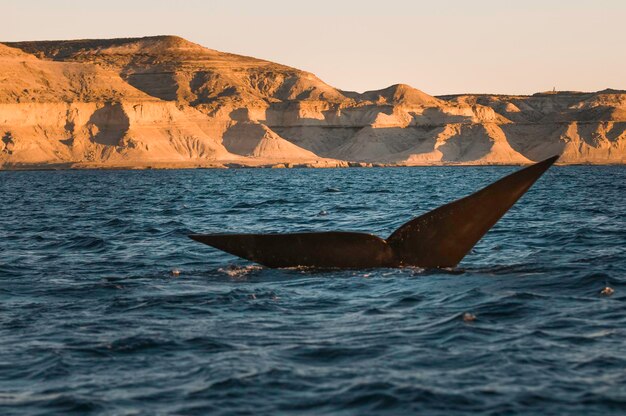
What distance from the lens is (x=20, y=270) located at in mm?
19422

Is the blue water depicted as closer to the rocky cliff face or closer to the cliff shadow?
the rocky cliff face

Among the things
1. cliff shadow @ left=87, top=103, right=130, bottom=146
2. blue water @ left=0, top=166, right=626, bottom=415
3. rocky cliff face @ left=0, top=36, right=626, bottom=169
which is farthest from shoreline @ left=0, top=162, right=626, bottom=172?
blue water @ left=0, top=166, right=626, bottom=415

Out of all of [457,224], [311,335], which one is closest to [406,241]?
[457,224]

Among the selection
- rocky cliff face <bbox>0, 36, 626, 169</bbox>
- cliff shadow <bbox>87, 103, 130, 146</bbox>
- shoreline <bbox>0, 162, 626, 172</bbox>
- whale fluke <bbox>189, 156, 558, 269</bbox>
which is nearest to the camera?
whale fluke <bbox>189, 156, 558, 269</bbox>

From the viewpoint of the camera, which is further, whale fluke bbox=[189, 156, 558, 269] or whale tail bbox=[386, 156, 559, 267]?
whale fluke bbox=[189, 156, 558, 269]

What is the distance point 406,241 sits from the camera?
15648mm

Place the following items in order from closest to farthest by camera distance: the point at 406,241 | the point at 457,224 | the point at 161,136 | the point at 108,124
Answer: the point at 457,224 < the point at 406,241 < the point at 108,124 < the point at 161,136

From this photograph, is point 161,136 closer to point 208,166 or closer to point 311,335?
point 208,166

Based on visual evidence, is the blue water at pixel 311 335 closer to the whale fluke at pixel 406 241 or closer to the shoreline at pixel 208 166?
the whale fluke at pixel 406 241

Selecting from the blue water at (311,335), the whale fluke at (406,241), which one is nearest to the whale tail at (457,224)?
the whale fluke at (406,241)

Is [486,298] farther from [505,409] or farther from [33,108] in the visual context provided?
[33,108]

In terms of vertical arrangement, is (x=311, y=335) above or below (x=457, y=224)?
below

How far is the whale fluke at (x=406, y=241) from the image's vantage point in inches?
547

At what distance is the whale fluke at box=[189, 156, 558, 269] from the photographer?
45.6ft
